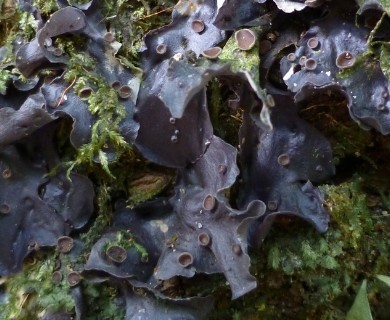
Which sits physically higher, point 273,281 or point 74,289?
point 74,289

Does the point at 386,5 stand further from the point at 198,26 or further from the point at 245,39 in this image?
the point at 198,26

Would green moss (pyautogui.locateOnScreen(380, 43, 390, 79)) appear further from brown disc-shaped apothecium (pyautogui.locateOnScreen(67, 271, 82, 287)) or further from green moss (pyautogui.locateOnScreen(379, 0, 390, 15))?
brown disc-shaped apothecium (pyautogui.locateOnScreen(67, 271, 82, 287))

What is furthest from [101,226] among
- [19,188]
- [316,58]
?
[316,58]

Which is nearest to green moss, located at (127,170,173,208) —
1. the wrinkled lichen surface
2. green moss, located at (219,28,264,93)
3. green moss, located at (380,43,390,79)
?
the wrinkled lichen surface

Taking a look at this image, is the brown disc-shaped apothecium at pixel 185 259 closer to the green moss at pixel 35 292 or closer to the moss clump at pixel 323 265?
the moss clump at pixel 323 265

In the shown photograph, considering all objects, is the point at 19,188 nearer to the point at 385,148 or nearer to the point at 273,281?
the point at 273,281

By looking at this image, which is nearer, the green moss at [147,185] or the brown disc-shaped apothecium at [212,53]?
the brown disc-shaped apothecium at [212,53]

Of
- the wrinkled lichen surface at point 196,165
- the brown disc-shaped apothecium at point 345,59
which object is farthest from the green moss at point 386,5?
the brown disc-shaped apothecium at point 345,59

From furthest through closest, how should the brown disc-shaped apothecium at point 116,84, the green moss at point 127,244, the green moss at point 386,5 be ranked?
1. the brown disc-shaped apothecium at point 116,84
2. the green moss at point 127,244
3. the green moss at point 386,5
